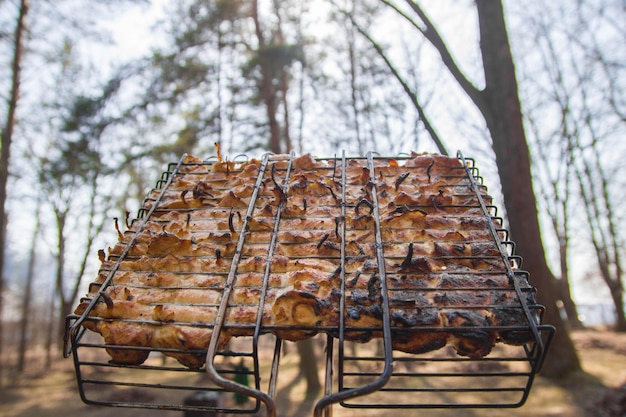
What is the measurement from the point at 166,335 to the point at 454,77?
5530 millimetres

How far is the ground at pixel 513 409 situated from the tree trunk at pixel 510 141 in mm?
1951

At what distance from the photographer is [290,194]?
318 cm

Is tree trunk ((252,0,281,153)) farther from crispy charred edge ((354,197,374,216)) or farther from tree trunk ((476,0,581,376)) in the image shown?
crispy charred edge ((354,197,374,216))

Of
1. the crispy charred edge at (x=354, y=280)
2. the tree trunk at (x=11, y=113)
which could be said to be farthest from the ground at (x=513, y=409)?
the crispy charred edge at (x=354, y=280)

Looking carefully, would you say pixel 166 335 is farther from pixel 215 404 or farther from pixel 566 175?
pixel 566 175

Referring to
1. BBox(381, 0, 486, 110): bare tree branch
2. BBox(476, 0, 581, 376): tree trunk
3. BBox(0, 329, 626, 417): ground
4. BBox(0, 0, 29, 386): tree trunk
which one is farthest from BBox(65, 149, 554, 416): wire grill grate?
BBox(0, 0, 29, 386): tree trunk

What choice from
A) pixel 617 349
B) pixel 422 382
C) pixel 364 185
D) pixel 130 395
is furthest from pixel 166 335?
pixel 617 349

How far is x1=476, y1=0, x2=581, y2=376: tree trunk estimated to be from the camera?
18.2 ft

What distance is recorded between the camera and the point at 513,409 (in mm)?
7176

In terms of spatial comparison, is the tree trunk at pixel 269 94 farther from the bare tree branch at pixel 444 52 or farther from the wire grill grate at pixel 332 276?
the wire grill grate at pixel 332 276

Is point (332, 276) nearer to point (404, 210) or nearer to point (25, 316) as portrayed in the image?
point (404, 210)

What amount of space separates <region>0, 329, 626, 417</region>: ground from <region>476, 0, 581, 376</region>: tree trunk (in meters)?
1.95

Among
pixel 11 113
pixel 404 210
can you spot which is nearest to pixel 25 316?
pixel 11 113

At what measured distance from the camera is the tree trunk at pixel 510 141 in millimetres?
5535
